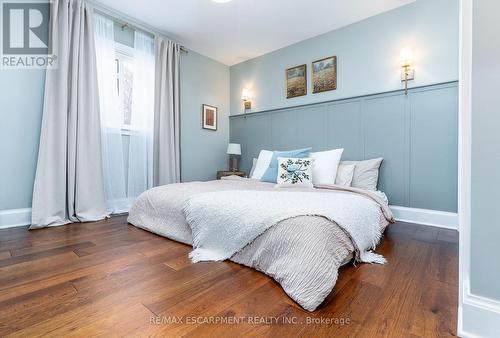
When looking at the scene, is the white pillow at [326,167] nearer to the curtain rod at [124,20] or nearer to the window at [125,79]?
the window at [125,79]

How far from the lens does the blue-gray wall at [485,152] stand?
32.6 inches

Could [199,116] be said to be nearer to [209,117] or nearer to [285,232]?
[209,117]

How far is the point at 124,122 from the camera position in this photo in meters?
3.08

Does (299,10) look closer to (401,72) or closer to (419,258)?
(401,72)

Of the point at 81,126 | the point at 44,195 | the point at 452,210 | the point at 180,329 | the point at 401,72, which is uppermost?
the point at 401,72

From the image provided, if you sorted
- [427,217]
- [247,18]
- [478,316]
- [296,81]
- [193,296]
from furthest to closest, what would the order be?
[296,81]
[247,18]
[427,217]
[193,296]
[478,316]

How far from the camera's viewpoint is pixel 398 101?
2.70m

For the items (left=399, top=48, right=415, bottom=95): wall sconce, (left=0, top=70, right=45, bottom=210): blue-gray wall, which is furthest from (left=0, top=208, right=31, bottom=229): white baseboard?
(left=399, top=48, right=415, bottom=95): wall sconce

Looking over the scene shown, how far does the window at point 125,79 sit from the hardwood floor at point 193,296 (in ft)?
5.98

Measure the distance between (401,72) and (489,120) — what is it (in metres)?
2.22

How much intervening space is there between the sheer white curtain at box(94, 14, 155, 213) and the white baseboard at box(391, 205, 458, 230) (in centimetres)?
312

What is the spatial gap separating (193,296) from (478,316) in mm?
1137

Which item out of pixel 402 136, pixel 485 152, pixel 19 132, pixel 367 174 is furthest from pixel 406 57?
pixel 19 132

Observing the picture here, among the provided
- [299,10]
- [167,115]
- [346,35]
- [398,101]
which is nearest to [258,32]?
[299,10]
